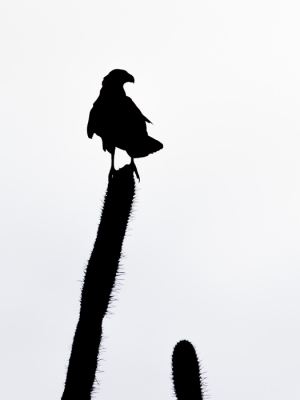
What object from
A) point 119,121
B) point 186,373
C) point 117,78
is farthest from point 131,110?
point 186,373

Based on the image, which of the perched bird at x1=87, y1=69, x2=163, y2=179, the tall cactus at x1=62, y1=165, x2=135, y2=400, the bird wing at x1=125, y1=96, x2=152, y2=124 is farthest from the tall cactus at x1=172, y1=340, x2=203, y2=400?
the bird wing at x1=125, y1=96, x2=152, y2=124

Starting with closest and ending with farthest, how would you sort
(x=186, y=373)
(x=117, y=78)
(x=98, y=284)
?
(x=98, y=284) → (x=186, y=373) → (x=117, y=78)

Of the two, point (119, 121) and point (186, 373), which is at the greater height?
point (119, 121)

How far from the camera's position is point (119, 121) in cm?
499

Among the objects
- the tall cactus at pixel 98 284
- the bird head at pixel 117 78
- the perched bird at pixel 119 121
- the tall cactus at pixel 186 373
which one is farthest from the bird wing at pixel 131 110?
the tall cactus at pixel 186 373

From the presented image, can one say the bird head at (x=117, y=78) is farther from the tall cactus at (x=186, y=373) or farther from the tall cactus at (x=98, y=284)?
the tall cactus at (x=186, y=373)

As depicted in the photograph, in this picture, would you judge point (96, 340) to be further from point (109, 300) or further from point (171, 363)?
point (171, 363)

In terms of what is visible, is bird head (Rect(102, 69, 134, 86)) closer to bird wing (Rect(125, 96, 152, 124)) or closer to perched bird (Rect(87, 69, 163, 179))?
perched bird (Rect(87, 69, 163, 179))

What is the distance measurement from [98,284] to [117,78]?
7.69 ft

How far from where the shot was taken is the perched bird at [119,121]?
16.4 feet

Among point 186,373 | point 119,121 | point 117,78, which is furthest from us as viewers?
point 117,78

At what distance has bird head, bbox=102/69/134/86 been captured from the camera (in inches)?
207

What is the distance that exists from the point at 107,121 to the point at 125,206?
1.34 metres

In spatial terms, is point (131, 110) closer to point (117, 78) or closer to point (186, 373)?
point (117, 78)
